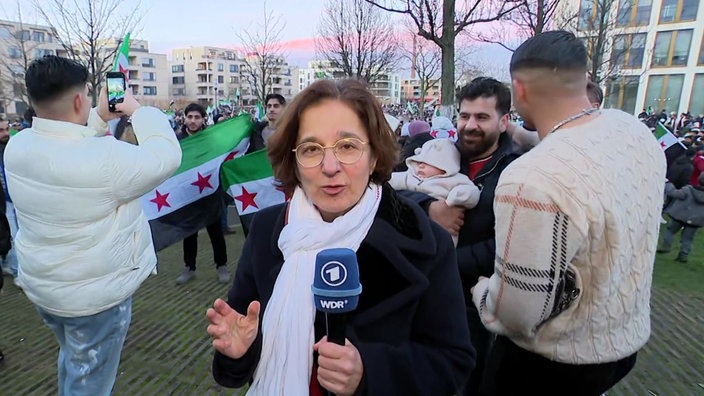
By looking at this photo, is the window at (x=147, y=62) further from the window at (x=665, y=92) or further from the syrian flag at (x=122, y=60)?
the syrian flag at (x=122, y=60)

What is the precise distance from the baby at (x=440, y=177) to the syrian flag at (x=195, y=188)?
3.35 meters

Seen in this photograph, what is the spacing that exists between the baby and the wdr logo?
4.67 feet

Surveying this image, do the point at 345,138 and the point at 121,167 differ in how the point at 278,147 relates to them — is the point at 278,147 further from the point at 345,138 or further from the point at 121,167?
the point at 121,167

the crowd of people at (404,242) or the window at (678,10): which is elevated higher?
the window at (678,10)

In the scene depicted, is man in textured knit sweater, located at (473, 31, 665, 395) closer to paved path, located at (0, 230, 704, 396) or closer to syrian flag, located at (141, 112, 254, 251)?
paved path, located at (0, 230, 704, 396)

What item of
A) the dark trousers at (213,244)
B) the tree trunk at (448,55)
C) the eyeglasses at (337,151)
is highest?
the tree trunk at (448,55)

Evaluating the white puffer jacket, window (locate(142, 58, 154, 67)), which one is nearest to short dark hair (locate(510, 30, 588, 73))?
the white puffer jacket

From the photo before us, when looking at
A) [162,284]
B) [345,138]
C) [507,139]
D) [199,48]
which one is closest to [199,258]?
[162,284]

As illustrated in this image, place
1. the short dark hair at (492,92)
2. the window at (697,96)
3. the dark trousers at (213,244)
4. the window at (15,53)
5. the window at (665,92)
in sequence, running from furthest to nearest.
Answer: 1. the window at (665,92)
2. the window at (697,96)
3. the window at (15,53)
4. the dark trousers at (213,244)
5. the short dark hair at (492,92)

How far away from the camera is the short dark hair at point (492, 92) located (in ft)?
9.23

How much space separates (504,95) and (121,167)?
2346 millimetres

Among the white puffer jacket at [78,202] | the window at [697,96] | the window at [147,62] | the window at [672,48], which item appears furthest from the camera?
the window at [147,62]

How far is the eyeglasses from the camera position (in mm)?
1527

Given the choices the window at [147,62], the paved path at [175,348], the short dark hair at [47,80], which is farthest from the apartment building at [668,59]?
the window at [147,62]
